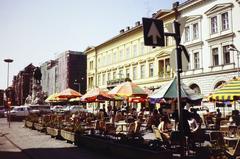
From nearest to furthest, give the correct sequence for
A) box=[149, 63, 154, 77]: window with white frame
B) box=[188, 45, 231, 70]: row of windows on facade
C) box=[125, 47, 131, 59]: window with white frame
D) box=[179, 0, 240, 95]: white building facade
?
box=[179, 0, 240, 95]: white building facade
box=[188, 45, 231, 70]: row of windows on facade
box=[149, 63, 154, 77]: window with white frame
box=[125, 47, 131, 59]: window with white frame

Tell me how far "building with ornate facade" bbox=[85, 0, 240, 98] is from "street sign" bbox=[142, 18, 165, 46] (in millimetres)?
25124

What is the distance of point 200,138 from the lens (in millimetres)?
9914

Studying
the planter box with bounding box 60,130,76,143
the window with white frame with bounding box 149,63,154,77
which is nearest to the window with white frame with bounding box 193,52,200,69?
the window with white frame with bounding box 149,63,154,77

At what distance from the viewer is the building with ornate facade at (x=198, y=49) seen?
1219 inches

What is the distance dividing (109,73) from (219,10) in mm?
28256

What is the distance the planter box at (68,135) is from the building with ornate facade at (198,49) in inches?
805

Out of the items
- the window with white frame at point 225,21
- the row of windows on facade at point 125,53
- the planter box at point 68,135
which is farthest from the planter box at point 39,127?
the row of windows on facade at point 125,53

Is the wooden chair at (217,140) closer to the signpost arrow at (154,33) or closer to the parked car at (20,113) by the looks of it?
the signpost arrow at (154,33)

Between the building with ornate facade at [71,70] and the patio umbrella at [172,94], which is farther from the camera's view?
the building with ornate facade at [71,70]

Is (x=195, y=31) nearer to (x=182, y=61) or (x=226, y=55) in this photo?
(x=226, y=55)

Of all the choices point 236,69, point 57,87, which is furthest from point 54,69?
point 236,69

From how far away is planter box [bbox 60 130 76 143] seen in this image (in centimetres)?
1343

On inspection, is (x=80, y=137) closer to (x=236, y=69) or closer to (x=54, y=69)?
(x=236, y=69)

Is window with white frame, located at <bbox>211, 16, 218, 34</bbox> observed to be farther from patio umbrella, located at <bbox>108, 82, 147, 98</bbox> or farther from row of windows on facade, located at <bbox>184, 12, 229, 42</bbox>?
patio umbrella, located at <bbox>108, 82, 147, 98</bbox>
